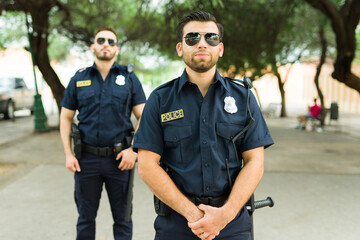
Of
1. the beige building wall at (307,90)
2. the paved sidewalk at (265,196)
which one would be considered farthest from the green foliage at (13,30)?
the beige building wall at (307,90)

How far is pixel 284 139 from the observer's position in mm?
10867

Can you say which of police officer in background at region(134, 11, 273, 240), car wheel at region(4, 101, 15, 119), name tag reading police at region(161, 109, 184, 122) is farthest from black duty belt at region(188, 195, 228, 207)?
car wheel at region(4, 101, 15, 119)

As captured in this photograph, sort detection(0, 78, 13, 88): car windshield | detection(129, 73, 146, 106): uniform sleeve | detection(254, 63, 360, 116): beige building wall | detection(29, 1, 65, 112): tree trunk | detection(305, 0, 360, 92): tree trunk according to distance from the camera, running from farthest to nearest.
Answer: detection(254, 63, 360, 116): beige building wall < detection(0, 78, 13, 88): car windshield < detection(29, 1, 65, 112): tree trunk < detection(305, 0, 360, 92): tree trunk < detection(129, 73, 146, 106): uniform sleeve

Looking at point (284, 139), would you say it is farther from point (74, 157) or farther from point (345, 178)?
point (74, 157)

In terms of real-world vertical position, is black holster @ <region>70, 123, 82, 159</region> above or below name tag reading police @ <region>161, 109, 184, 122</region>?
below

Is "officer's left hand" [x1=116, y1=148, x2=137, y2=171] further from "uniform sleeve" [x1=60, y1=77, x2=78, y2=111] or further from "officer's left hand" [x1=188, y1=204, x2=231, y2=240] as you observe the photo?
"officer's left hand" [x1=188, y1=204, x2=231, y2=240]

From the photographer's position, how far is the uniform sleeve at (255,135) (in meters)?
1.86

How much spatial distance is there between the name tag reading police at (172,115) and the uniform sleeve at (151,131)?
37mm

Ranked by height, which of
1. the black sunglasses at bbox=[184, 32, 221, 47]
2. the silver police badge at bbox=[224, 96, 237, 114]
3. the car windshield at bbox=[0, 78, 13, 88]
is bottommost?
the car windshield at bbox=[0, 78, 13, 88]

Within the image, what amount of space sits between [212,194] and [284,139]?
957 centimetres

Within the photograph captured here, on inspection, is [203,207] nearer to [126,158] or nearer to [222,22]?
[126,158]

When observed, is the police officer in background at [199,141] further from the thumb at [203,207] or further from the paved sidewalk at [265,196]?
the paved sidewalk at [265,196]

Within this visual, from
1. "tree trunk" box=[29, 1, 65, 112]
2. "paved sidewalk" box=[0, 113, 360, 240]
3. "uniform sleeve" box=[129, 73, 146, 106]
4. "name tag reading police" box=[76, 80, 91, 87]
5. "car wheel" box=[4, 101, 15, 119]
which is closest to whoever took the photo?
"name tag reading police" box=[76, 80, 91, 87]

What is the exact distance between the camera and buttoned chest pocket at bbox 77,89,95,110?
297cm
